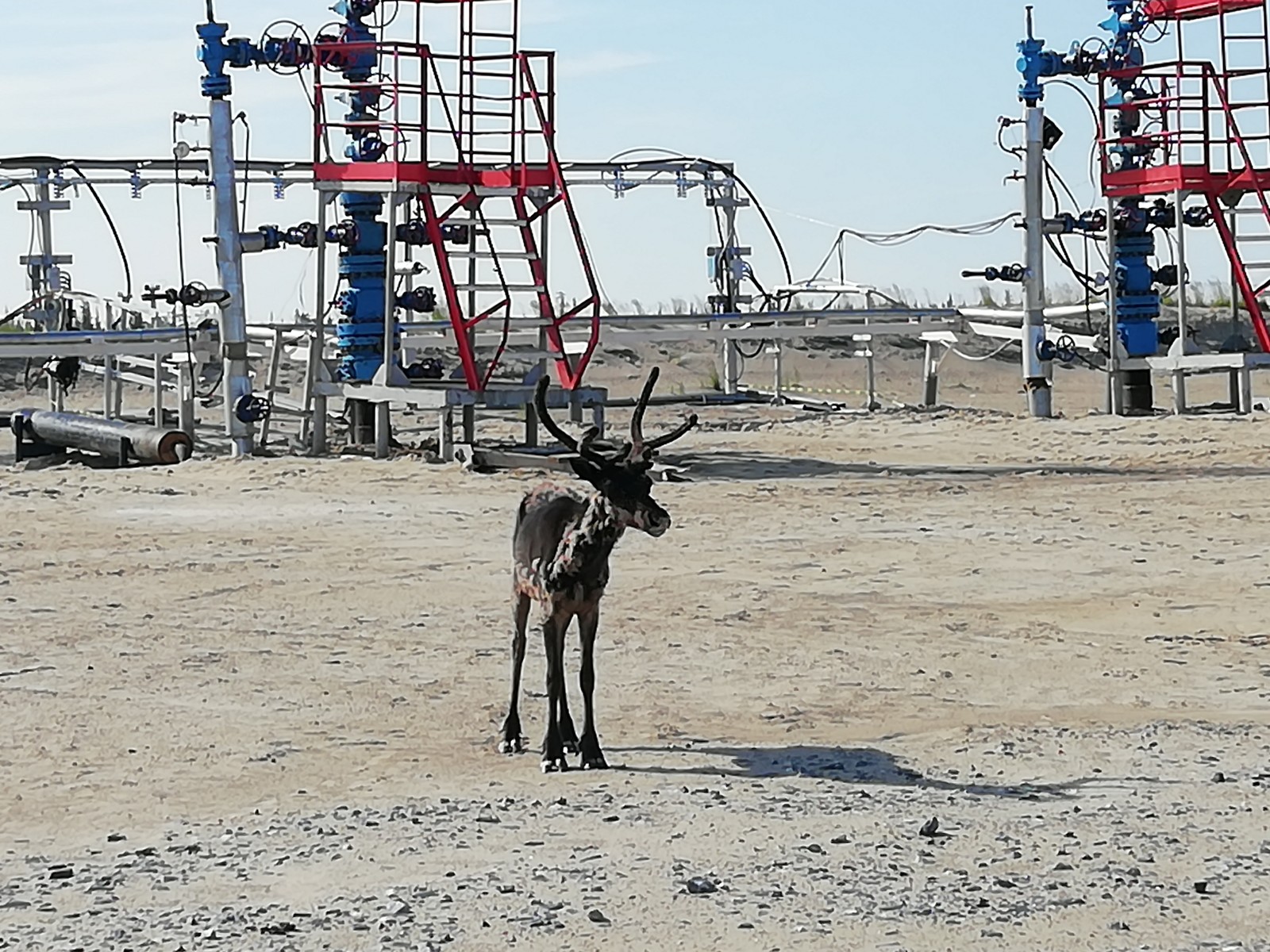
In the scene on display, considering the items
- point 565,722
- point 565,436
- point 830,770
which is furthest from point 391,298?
point 830,770

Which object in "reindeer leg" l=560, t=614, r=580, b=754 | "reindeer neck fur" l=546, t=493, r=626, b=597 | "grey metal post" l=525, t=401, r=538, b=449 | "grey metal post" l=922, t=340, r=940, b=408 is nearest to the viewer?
"reindeer neck fur" l=546, t=493, r=626, b=597

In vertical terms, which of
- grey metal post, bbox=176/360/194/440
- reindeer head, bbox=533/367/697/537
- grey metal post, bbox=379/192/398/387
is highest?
grey metal post, bbox=379/192/398/387

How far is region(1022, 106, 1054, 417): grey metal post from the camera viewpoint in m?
25.8

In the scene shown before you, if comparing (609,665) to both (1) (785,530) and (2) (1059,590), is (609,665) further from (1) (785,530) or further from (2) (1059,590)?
(1) (785,530)

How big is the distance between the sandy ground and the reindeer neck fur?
736mm

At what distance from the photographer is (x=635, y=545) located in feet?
51.5

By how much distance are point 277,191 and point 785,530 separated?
1309cm

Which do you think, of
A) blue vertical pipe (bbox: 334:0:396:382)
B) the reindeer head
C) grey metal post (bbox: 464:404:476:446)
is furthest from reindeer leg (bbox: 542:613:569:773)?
blue vertical pipe (bbox: 334:0:396:382)

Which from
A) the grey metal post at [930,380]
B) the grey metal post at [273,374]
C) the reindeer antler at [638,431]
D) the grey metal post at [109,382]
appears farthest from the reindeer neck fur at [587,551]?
the grey metal post at [930,380]

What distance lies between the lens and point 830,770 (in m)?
8.95

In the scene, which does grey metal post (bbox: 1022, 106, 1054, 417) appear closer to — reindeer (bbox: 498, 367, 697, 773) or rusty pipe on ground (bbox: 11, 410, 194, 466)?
rusty pipe on ground (bbox: 11, 410, 194, 466)

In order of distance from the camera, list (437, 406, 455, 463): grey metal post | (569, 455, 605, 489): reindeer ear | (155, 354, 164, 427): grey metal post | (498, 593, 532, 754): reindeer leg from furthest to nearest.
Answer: (155, 354, 164, 427): grey metal post
(437, 406, 455, 463): grey metal post
(498, 593, 532, 754): reindeer leg
(569, 455, 605, 489): reindeer ear

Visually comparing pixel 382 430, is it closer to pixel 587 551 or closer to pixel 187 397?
pixel 187 397

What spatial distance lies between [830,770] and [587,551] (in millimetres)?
1224
